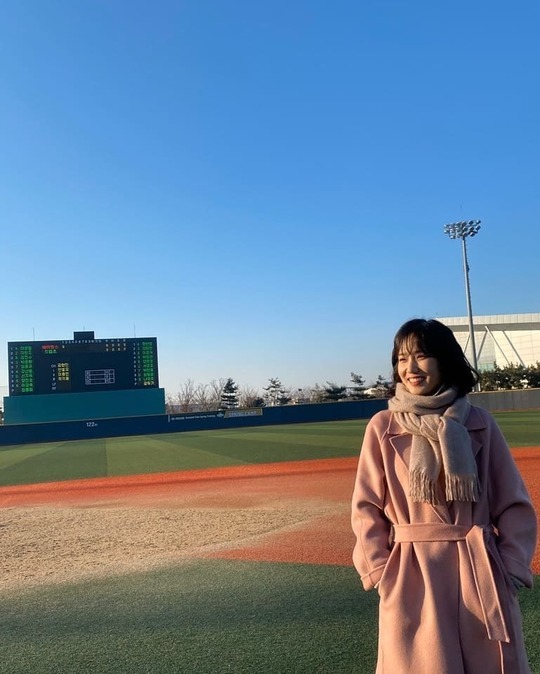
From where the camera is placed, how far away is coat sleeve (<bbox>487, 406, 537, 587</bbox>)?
6.77 feet

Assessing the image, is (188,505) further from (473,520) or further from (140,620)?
(473,520)

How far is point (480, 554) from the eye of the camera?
6.66ft

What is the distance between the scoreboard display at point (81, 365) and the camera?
97.9ft

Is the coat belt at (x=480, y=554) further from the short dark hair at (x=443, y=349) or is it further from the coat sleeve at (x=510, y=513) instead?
the short dark hair at (x=443, y=349)

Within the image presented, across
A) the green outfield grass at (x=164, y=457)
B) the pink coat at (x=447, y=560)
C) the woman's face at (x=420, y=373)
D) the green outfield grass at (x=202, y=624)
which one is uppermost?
the woman's face at (x=420, y=373)

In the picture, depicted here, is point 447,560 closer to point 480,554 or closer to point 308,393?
point 480,554

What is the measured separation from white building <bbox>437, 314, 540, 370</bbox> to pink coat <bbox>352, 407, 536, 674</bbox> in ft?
163

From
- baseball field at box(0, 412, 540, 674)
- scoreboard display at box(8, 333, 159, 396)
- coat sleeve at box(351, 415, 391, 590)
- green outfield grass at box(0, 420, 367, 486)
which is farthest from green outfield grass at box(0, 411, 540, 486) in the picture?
coat sleeve at box(351, 415, 391, 590)

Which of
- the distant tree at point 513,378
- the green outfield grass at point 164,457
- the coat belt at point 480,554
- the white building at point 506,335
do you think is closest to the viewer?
the coat belt at point 480,554

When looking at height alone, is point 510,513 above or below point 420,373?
below

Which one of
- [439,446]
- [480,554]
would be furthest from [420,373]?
[480,554]

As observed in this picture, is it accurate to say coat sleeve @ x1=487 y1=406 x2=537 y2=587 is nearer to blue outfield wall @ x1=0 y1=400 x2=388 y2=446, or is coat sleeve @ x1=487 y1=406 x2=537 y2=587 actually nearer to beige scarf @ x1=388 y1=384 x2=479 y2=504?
beige scarf @ x1=388 y1=384 x2=479 y2=504

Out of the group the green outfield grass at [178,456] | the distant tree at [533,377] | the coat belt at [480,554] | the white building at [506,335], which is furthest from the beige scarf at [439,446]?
the white building at [506,335]

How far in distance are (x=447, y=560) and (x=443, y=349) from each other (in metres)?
A: 0.78
